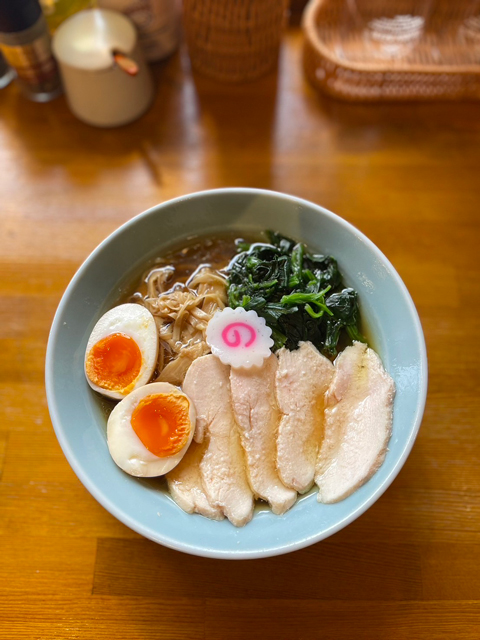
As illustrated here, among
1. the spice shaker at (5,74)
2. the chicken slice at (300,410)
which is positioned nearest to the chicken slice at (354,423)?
the chicken slice at (300,410)

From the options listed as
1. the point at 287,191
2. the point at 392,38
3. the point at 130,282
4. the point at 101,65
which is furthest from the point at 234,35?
the point at 130,282

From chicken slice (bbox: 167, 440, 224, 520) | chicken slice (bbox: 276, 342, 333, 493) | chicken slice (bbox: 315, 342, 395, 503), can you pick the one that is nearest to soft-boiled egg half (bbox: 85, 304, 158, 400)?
chicken slice (bbox: 167, 440, 224, 520)

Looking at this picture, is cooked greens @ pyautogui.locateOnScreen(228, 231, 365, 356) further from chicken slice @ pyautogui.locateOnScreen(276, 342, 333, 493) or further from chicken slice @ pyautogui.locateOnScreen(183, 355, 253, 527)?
chicken slice @ pyautogui.locateOnScreen(183, 355, 253, 527)

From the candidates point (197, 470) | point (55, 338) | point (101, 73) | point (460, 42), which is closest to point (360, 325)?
point (197, 470)

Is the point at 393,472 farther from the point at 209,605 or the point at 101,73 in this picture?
the point at 101,73

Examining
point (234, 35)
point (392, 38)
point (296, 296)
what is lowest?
point (296, 296)

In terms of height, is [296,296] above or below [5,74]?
below

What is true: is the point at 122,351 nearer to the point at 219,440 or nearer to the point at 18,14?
the point at 219,440
